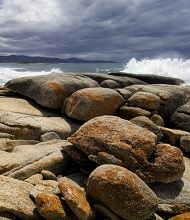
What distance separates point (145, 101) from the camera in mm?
12352

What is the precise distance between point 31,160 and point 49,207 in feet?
7.46

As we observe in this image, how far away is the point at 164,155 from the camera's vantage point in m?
7.65

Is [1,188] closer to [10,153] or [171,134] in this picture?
[10,153]

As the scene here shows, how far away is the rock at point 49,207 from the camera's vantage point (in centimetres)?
586

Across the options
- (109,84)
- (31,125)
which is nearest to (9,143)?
(31,125)

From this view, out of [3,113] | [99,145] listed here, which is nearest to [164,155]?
[99,145]

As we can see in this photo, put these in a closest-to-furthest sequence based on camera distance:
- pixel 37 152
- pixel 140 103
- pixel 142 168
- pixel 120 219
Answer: pixel 120 219, pixel 142 168, pixel 37 152, pixel 140 103

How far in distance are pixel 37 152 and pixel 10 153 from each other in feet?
2.60

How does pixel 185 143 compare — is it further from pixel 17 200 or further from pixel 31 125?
pixel 17 200

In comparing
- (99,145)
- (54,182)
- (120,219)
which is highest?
(99,145)

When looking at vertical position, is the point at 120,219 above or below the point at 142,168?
below

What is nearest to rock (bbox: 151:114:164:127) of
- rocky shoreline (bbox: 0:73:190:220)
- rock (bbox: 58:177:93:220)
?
rocky shoreline (bbox: 0:73:190:220)

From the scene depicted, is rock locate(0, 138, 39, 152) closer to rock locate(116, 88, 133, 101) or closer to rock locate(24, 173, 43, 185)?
rock locate(24, 173, 43, 185)

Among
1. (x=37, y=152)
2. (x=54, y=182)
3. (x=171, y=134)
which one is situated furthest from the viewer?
(x=171, y=134)
